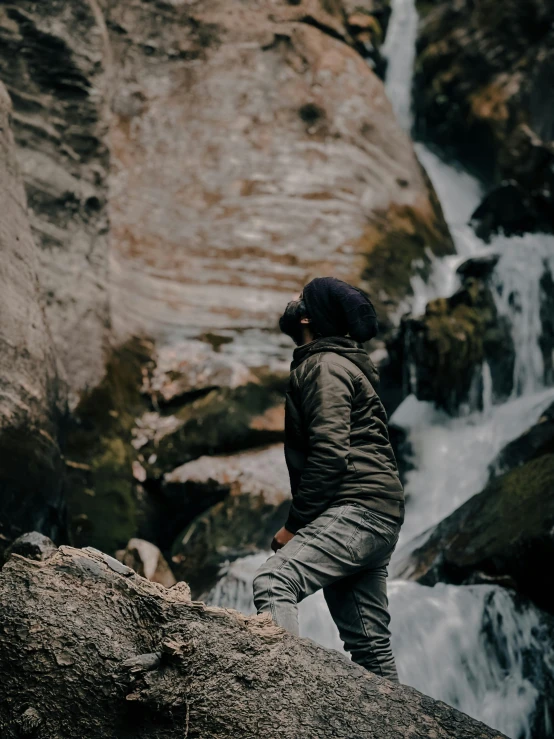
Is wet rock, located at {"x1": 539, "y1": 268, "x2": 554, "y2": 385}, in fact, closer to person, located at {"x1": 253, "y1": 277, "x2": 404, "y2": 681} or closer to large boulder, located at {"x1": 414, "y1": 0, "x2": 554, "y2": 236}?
large boulder, located at {"x1": 414, "y1": 0, "x2": 554, "y2": 236}

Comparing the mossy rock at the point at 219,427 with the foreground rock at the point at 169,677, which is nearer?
the foreground rock at the point at 169,677

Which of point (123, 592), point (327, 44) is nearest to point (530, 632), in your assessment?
point (123, 592)

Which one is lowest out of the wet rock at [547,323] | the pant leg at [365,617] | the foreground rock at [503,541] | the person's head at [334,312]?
the foreground rock at [503,541]

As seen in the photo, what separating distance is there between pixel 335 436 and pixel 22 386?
143 inches

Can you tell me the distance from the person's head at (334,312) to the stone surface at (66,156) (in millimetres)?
4779

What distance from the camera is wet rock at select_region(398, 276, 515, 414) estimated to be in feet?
34.0

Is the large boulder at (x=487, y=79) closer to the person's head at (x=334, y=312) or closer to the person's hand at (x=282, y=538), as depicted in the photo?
the person's head at (x=334, y=312)

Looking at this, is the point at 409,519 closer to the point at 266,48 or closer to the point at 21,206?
the point at 21,206

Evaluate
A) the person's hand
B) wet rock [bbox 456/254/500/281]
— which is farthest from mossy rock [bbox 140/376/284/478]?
the person's hand

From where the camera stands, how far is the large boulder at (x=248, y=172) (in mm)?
11125

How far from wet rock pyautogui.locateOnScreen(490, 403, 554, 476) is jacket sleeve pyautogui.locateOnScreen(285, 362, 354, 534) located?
15.7ft

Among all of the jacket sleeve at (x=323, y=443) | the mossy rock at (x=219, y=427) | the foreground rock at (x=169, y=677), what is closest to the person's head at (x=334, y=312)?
the jacket sleeve at (x=323, y=443)

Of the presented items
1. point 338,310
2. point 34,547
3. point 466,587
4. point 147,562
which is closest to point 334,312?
point 338,310

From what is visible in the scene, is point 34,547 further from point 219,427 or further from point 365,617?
point 219,427
